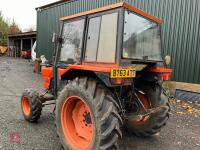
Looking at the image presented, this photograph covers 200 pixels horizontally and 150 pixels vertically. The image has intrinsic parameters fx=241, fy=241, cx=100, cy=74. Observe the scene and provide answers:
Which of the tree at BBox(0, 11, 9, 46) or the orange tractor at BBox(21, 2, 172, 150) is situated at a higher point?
the tree at BBox(0, 11, 9, 46)

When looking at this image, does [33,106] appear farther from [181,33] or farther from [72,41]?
[181,33]

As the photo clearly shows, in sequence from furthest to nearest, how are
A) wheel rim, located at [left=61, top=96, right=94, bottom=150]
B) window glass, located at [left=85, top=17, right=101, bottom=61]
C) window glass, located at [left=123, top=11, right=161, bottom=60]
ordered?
wheel rim, located at [left=61, top=96, right=94, bottom=150]
window glass, located at [left=85, top=17, right=101, bottom=61]
window glass, located at [left=123, top=11, right=161, bottom=60]

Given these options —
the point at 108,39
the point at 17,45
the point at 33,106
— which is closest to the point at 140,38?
the point at 108,39

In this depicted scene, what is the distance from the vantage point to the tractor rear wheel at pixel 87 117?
323 centimetres

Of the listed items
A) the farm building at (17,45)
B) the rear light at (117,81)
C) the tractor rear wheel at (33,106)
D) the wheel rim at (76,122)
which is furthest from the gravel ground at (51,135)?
the farm building at (17,45)

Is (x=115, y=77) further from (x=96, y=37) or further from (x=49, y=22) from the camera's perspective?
(x=49, y=22)

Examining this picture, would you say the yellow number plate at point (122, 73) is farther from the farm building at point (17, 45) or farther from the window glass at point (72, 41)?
the farm building at point (17, 45)

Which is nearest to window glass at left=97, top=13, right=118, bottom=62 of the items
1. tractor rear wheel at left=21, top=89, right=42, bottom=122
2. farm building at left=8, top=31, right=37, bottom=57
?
tractor rear wheel at left=21, top=89, right=42, bottom=122

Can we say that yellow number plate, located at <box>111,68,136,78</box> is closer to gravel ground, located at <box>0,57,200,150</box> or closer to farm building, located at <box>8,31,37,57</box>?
gravel ground, located at <box>0,57,200,150</box>

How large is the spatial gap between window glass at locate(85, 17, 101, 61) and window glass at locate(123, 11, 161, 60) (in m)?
0.48

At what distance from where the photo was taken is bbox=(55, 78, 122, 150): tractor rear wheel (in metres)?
3.23

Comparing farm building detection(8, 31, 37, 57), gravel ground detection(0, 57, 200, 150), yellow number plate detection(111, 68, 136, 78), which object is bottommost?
gravel ground detection(0, 57, 200, 150)

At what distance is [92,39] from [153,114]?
1.70 metres

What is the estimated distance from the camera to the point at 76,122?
4125 millimetres
